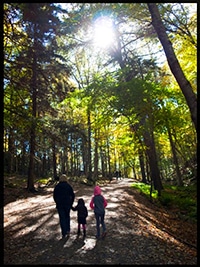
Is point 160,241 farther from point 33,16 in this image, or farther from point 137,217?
point 33,16

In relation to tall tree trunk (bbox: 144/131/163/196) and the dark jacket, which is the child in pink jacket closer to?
the dark jacket

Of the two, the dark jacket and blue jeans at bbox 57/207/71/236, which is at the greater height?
the dark jacket

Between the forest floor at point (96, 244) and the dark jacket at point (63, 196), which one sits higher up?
the dark jacket at point (63, 196)

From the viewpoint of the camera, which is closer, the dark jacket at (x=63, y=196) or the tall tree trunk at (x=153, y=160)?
the dark jacket at (x=63, y=196)

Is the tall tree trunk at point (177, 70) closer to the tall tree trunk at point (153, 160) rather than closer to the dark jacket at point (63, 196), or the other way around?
the dark jacket at point (63, 196)

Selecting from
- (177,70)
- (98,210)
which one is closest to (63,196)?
(98,210)

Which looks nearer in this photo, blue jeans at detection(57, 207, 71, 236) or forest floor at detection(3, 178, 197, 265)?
forest floor at detection(3, 178, 197, 265)

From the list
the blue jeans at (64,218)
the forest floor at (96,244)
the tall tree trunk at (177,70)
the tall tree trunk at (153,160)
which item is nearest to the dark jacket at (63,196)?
the blue jeans at (64,218)

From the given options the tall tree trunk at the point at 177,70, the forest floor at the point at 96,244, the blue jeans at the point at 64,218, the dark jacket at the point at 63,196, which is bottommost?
the forest floor at the point at 96,244

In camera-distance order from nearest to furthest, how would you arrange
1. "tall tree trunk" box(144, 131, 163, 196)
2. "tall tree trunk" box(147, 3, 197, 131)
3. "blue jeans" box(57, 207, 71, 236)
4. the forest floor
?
the forest floor < "tall tree trunk" box(147, 3, 197, 131) < "blue jeans" box(57, 207, 71, 236) < "tall tree trunk" box(144, 131, 163, 196)

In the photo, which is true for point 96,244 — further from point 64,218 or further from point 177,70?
point 177,70

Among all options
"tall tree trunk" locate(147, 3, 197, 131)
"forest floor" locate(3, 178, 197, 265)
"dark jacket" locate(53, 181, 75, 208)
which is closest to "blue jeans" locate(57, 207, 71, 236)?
"dark jacket" locate(53, 181, 75, 208)

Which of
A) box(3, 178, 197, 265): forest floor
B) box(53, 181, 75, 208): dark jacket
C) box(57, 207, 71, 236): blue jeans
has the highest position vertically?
box(53, 181, 75, 208): dark jacket

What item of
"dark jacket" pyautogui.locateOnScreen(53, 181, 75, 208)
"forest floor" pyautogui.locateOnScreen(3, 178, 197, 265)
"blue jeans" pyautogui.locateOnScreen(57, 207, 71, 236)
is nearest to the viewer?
"forest floor" pyautogui.locateOnScreen(3, 178, 197, 265)
